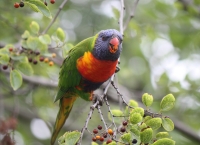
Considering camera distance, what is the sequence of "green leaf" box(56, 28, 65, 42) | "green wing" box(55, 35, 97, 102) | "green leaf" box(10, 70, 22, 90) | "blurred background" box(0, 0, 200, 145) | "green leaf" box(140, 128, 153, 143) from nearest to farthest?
1. "green leaf" box(140, 128, 153, 143)
2. "green leaf" box(10, 70, 22, 90)
3. "green leaf" box(56, 28, 65, 42)
4. "green wing" box(55, 35, 97, 102)
5. "blurred background" box(0, 0, 200, 145)

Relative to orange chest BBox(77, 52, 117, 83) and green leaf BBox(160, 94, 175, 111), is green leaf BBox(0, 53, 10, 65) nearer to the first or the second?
orange chest BBox(77, 52, 117, 83)

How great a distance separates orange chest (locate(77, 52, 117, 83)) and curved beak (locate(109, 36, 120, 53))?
14cm

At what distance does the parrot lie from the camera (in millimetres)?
2775

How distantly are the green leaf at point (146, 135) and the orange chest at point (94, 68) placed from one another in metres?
0.91

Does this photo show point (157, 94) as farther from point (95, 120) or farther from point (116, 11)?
point (116, 11)

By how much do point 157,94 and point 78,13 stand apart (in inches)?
63.6

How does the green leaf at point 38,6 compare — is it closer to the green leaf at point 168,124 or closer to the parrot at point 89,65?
the parrot at point 89,65

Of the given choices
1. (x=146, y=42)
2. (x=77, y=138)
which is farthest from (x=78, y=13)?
(x=77, y=138)

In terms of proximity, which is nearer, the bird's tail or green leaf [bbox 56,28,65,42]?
green leaf [bbox 56,28,65,42]

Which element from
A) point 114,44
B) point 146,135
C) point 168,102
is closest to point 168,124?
point 168,102

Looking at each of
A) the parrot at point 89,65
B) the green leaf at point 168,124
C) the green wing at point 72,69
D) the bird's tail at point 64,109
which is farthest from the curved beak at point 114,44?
the bird's tail at point 64,109

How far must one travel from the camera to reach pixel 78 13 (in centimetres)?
531

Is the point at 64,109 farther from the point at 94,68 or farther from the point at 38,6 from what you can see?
the point at 38,6

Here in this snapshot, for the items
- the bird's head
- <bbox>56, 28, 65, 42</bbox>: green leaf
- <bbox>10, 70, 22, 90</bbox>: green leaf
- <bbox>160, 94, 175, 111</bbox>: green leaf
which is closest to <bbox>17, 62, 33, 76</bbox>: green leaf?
<bbox>10, 70, 22, 90</bbox>: green leaf
